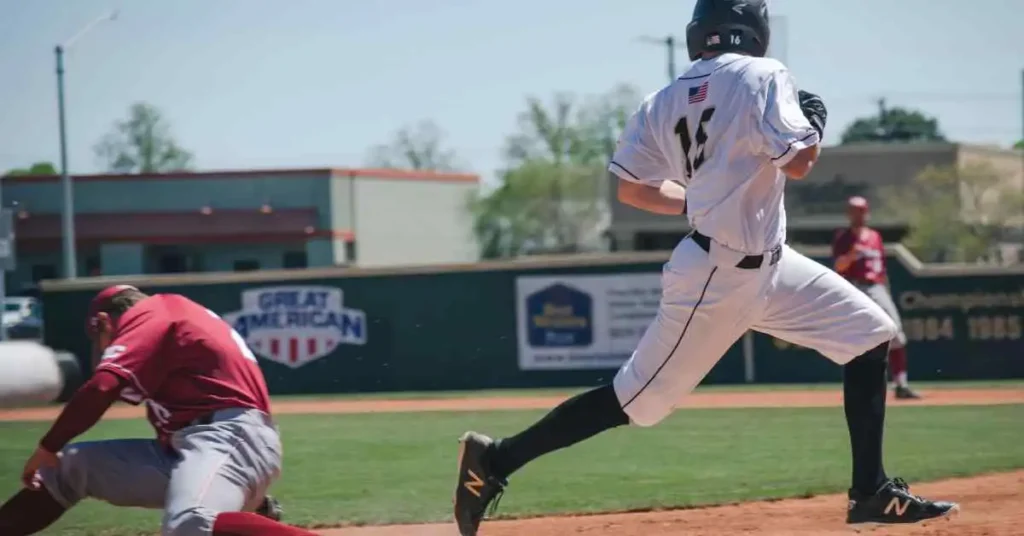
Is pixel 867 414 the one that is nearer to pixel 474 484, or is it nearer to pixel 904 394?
pixel 474 484

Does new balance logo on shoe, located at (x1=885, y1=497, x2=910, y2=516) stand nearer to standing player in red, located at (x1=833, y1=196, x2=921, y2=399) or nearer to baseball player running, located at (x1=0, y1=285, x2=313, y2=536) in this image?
baseball player running, located at (x1=0, y1=285, x2=313, y2=536)

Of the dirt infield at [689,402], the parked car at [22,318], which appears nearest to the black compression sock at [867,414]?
the dirt infield at [689,402]

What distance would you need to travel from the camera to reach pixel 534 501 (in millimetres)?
8609

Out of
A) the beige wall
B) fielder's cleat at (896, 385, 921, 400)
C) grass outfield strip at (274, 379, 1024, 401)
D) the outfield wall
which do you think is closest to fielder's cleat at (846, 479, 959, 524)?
fielder's cleat at (896, 385, 921, 400)

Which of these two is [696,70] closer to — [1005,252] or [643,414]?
[643,414]

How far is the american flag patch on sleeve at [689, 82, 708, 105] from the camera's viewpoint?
5.67 metres

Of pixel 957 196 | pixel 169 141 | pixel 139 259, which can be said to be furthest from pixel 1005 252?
pixel 169 141

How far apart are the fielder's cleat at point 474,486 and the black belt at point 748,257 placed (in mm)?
1265

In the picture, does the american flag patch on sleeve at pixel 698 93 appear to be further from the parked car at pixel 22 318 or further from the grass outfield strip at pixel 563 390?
the parked car at pixel 22 318

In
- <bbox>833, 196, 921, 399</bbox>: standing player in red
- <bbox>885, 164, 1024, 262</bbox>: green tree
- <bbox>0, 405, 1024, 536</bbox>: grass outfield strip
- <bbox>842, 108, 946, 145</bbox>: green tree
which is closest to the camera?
<bbox>0, 405, 1024, 536</bbox>: grass outfield strip

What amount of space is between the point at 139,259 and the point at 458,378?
32843mm

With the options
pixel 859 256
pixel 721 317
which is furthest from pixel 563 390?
pixel 721 317

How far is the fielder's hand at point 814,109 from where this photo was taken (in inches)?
222

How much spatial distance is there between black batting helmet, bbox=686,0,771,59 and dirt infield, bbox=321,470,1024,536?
239cm
